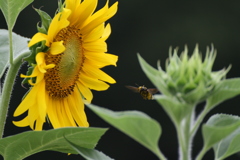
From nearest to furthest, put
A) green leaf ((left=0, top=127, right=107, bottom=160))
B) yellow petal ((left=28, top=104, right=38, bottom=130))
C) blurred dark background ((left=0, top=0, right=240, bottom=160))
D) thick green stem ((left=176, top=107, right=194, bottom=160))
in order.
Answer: thick green stem ((left=176, top=107, right=194, bottom=160)) < green leaf ((left=0, top=127, right=107, bottom=160)) < yellow petal ((left=28, top=104, right=38, bottom=130)) < blurred dark background ((left=0, top=0, right=240, bottom=160))

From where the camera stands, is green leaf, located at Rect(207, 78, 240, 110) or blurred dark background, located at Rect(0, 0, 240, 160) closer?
green leaf, located at Rect(207, 78, 240, 110)

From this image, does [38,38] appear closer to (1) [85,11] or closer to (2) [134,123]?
(1) [85,11]

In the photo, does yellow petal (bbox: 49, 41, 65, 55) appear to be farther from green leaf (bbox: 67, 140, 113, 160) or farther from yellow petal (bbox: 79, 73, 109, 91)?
green leaf (bbox: 67, 140, 113, 160)

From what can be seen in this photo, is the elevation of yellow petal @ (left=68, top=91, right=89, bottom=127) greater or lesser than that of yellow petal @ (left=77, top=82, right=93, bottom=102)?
lesser

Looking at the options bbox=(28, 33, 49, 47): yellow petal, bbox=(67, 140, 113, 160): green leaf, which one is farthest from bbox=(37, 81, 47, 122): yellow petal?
Result: bbox=(67, 140, 113, 160): green leaf

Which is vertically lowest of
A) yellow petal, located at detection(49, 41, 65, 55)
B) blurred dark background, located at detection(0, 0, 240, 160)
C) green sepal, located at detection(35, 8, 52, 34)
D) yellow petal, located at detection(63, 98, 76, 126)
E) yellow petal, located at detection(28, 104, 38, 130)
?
blurred dark background, located at detection(0, 0, 240, 160)

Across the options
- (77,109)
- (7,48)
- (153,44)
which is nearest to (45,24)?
(7,48)
